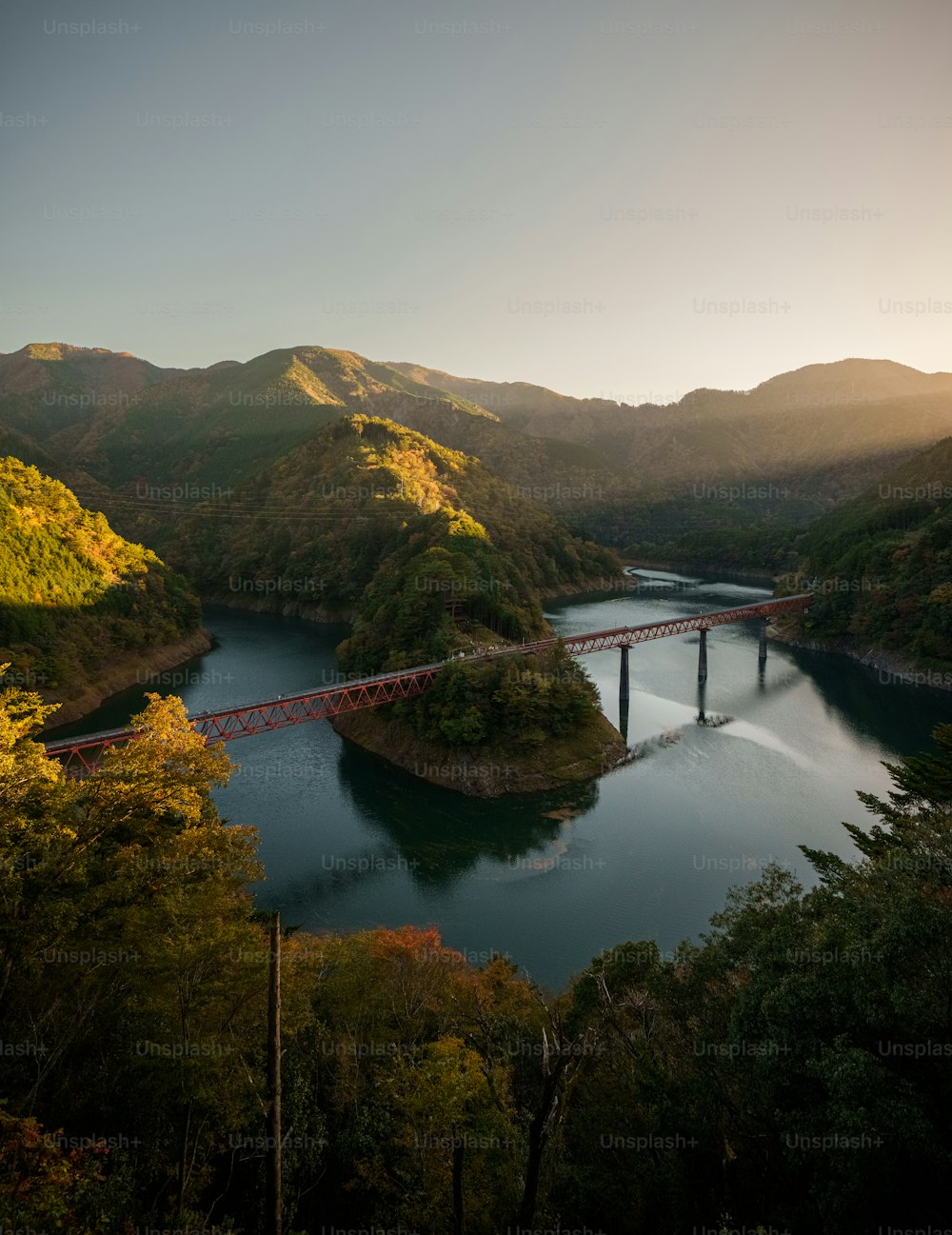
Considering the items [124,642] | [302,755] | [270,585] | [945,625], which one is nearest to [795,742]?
[945,625]

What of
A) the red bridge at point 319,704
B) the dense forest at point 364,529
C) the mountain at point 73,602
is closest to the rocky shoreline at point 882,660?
the red bridge at point 319,704

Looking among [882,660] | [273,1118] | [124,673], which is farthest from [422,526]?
[273,1118]

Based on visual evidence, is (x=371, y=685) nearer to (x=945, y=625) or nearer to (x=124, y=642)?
(x=124, y=642)

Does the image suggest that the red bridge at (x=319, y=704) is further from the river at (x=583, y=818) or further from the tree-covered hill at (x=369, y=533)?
the tree-covered hill at (x=369, y=533)

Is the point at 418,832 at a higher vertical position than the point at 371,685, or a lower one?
lower

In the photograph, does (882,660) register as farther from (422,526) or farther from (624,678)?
(422,526)

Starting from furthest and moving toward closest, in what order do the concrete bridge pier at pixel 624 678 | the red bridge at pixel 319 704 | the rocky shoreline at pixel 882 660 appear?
1. the rocky shoreline at pixel 882 660
2. the concrete bridge pier at pixel 624 678
3. the red bridge at pixel 319 704

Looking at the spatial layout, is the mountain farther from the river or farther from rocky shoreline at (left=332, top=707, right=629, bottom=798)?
rocky shoreline at (left=332, top=707, right=629, bottom=798)
